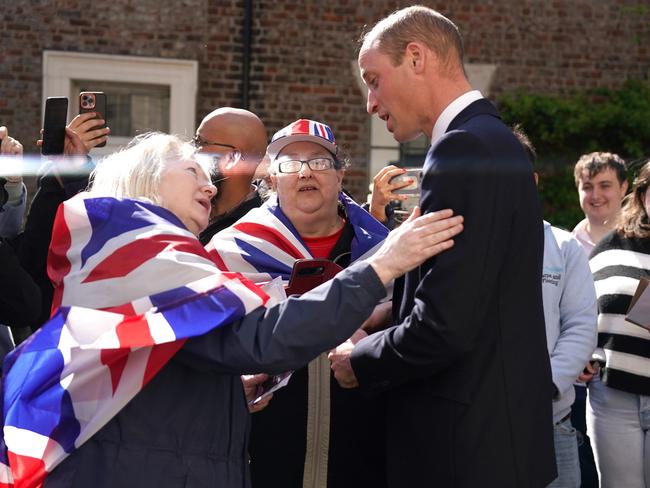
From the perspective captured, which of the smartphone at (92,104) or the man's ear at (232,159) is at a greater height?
the smartphone at (92,104)

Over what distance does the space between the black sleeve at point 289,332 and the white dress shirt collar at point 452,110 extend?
0.49m

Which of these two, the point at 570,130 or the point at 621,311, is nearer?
the point at 621,311

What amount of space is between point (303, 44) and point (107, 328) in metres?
7.52

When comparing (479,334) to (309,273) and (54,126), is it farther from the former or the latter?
(54,126)

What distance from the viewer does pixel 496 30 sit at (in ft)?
Result: 32.5

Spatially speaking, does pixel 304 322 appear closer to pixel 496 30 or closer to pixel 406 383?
pixel 406 383

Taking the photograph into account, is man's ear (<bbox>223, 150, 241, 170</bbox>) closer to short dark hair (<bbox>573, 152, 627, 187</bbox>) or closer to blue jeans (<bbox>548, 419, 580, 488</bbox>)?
blue jeans (<bbox>548, 419, 580, 488</bbox>)

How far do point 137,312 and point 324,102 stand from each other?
7392 millimetres

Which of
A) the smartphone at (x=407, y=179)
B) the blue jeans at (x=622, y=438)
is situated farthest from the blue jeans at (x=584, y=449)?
the smartphone at (x=407, y=179)

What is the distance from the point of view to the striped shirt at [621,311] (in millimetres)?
4367

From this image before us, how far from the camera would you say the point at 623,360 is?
14.5 ft

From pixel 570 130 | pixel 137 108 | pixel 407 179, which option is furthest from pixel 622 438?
pixel 137 108

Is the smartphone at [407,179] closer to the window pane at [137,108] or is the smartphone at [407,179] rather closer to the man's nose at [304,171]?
the man's nose at [304,171]

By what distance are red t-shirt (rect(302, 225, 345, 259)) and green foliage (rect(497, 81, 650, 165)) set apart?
240 inches
